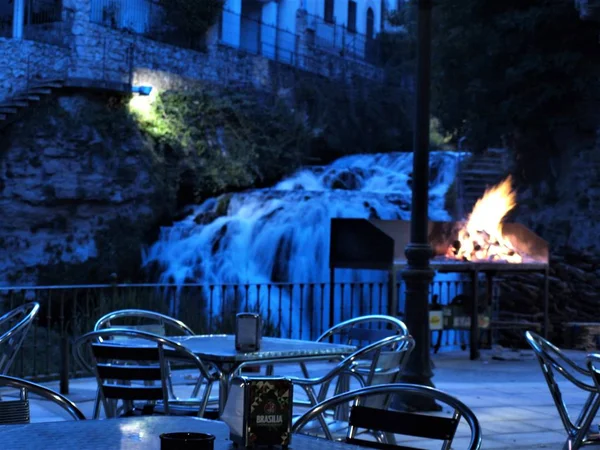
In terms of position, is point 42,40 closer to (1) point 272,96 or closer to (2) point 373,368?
(1) point 272,96

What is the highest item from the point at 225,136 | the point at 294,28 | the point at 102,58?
the point at 294,28

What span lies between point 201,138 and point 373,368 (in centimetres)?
1854

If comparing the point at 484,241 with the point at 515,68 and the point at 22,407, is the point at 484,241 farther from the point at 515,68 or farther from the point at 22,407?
the point at 22,407

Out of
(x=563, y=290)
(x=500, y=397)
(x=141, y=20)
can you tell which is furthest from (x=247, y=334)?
(x=141, y=20)

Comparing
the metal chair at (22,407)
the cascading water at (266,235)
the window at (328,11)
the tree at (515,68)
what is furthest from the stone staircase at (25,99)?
the metal chair at (22,407)

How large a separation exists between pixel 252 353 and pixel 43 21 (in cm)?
1969

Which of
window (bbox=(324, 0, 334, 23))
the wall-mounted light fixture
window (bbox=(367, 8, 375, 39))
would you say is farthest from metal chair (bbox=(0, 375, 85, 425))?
window (bbox=(367, 8, 375, 39))

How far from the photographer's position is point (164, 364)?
4133 millimetres

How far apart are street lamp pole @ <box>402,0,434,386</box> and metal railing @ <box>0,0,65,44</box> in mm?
16421

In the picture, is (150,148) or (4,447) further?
(150,148)

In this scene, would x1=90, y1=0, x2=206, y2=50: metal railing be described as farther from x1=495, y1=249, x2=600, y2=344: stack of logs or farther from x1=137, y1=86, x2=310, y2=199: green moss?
x1=495, y1=249, x2=600, y2=344: stack of logs

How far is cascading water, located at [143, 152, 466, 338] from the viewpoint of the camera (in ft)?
54.6

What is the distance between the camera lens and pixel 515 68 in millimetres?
15273

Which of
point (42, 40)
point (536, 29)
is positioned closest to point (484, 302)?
point (536, 29)
